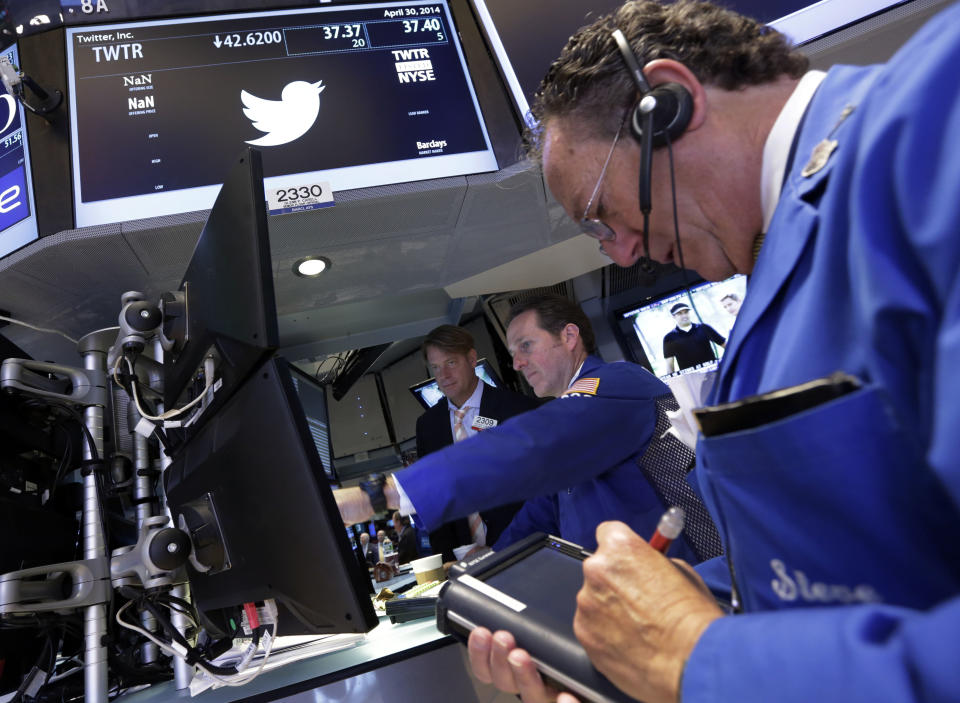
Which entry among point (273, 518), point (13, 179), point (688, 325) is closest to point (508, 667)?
point (273, 518)

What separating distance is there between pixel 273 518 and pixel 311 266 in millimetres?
1395

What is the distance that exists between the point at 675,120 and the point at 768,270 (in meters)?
0.29

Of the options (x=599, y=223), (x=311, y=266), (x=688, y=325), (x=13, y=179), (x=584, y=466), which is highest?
(x=13, y=179)

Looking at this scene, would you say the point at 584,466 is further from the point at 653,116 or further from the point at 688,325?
the point at 688,325

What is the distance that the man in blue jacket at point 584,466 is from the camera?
1.20 metres

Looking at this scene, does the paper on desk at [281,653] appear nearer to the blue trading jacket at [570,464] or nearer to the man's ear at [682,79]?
the blue trading jacket at [570,464]

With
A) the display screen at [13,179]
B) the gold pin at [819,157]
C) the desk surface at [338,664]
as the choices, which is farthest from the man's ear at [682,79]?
the display screen at [13,179]

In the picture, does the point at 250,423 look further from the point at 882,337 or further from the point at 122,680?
the point at 122,680

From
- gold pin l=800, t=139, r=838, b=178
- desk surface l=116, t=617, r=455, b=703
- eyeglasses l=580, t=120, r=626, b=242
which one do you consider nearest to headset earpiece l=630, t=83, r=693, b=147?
eyeglasses l=580, t=120, r=626, b=242

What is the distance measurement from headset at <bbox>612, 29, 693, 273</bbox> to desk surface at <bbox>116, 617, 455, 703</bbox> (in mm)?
807

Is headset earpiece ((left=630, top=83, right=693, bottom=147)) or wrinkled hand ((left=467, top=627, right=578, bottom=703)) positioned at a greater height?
headset earpiece ((left=630, top=83, right=693, bottom=147))

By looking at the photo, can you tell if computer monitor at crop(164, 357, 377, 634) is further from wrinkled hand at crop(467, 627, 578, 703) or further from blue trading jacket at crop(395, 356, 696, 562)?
blue trading jacket at crop(395, 356, 696, 562)

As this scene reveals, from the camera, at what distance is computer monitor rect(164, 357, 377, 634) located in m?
0.79

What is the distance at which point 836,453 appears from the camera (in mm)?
417
